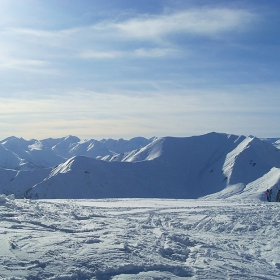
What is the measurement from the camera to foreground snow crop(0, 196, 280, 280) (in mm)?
8344

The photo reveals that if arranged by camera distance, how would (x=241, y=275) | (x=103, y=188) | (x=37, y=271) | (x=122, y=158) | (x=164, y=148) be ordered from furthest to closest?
(x=122, y=158) → (x=164, y=148) → (x=103, y=188) → (x=241, y=275) → (x=37, y=271)

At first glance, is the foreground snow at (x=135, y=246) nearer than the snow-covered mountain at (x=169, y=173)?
Yes

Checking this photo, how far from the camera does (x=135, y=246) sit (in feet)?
33.8

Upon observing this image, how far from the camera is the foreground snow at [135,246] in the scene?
8.34 m

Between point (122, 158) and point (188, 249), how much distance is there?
15461cm

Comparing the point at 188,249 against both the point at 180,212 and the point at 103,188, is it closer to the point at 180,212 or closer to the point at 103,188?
the point at 180,212

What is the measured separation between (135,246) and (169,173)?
363 feet

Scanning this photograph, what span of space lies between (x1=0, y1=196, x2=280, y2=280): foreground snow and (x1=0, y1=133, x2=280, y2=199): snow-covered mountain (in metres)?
70.1

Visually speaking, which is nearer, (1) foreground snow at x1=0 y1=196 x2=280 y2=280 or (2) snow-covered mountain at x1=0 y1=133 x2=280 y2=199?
(1) foreground snow at x1=0 y1=196 x2=280 y2=280

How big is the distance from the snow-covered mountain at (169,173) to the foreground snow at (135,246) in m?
70.1

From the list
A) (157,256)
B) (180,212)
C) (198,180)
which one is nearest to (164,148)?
(198,180)

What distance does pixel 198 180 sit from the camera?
382 ft

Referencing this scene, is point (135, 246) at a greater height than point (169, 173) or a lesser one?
greater

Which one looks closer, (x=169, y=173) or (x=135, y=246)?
(x=135, y=246)
